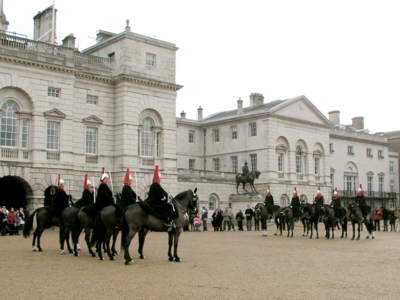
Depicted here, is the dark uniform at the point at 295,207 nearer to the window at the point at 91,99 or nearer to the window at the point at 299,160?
the window at the point at 91,99

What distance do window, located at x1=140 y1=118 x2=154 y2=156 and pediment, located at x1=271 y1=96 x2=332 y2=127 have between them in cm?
1640

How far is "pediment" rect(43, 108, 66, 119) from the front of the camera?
108 ft

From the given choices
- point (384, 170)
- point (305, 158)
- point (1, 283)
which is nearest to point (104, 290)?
point (1, 283)

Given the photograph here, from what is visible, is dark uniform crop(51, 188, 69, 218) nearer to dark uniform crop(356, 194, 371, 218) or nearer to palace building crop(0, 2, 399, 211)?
dark uniform crop(356, 194, 371, 218)

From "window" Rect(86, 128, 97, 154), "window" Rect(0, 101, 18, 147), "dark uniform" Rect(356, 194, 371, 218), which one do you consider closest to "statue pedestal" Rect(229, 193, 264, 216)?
"window" Rect(86, 128, 97, 154)

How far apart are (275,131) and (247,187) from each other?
641 centimetres

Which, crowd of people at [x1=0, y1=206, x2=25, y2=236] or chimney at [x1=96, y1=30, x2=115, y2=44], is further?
chimney at [x1=96, y1=30, x2=115, y2=44]

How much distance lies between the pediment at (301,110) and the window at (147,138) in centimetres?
1640

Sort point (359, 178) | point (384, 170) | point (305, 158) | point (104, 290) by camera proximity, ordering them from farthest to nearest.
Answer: point (384, 170)
point (359, 178)
point (305, 158)
point (104, 290)

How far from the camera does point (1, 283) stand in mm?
9969

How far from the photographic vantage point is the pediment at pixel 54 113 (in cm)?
3294

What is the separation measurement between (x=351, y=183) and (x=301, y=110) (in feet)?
52.2

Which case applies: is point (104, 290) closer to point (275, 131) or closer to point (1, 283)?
point (1, 283)

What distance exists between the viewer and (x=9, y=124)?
31.8 meters
